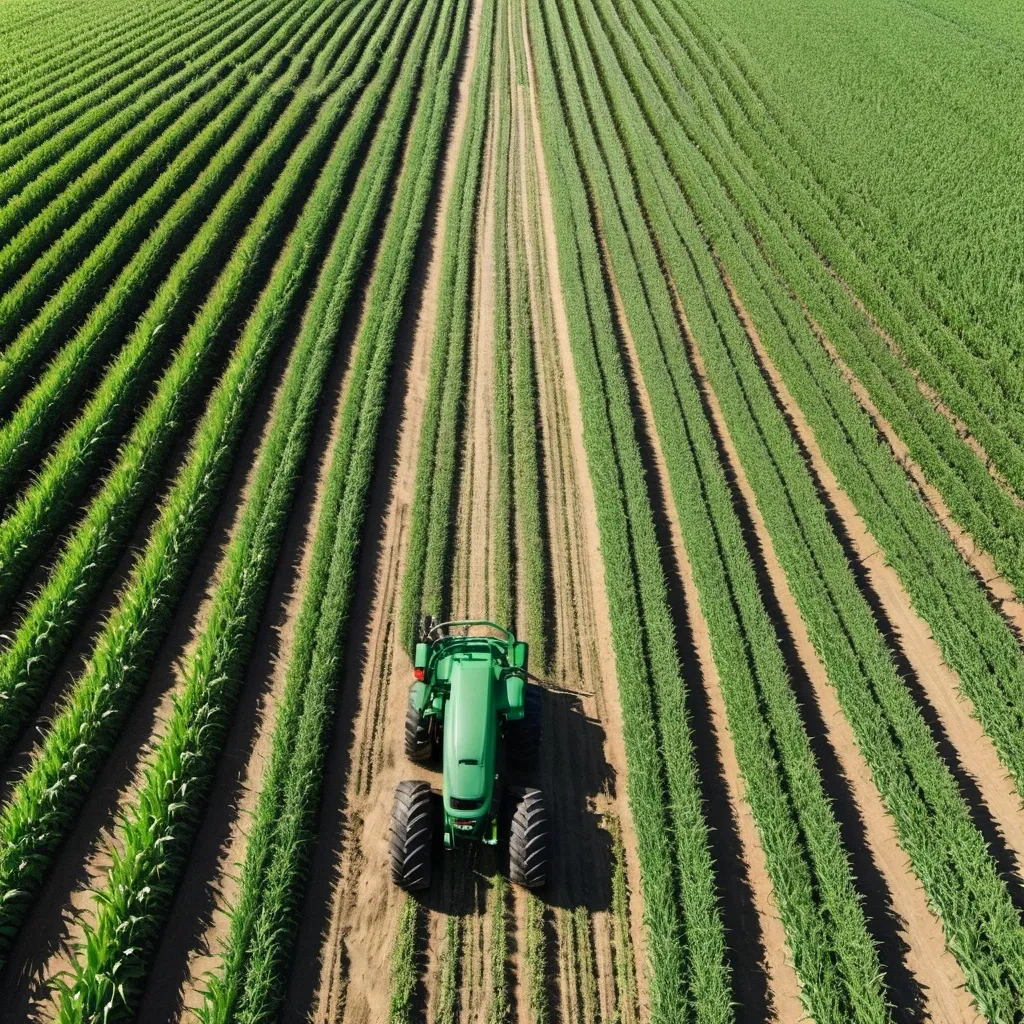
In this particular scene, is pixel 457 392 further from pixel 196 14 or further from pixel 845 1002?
pixel 196 14

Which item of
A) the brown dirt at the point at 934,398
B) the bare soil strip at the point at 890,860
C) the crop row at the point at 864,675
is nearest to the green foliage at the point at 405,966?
the bare soil strip at the point at 890,860

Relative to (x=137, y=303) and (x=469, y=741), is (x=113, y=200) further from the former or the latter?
(x=469, y=741)

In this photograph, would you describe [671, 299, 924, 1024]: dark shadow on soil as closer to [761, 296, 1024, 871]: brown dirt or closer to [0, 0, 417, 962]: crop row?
[761, 296, 1024, 871]: brown dirt

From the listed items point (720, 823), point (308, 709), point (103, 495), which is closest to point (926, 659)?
point (720, 823)

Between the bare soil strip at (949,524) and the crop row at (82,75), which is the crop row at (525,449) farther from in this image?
the crop row at (82,75)

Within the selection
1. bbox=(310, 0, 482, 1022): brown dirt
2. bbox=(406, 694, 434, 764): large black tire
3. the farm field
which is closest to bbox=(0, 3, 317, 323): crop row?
the farm field
